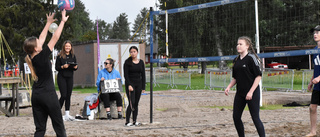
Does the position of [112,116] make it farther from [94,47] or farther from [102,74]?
[94,47]

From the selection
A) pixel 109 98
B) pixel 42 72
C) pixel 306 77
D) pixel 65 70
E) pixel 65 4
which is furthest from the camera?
pixel 306 77

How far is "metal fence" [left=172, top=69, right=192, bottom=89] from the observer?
23406mm

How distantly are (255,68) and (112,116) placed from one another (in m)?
5.32

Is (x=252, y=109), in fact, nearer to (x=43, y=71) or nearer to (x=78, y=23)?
(x=43, y=71)

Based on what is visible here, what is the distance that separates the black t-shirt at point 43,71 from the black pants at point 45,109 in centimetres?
6

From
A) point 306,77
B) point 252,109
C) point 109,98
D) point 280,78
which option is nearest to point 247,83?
point 252,109

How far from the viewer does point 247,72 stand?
17.9ft

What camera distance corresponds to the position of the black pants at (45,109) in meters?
4.70

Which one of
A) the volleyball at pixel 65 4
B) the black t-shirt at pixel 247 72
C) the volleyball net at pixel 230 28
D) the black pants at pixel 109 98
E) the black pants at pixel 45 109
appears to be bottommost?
the black pants at pixel 109 98

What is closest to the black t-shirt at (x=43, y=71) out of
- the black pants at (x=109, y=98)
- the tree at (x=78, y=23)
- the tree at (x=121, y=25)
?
the black pants at (x=109, y=98)

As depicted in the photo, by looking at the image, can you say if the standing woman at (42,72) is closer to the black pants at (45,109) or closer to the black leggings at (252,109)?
the black pants at (45,109)

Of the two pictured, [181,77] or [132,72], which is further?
[181,77]

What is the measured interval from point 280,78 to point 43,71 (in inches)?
618

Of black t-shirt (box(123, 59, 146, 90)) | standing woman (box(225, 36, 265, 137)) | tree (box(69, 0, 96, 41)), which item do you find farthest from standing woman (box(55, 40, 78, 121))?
tree (box(69, 0, 96, 41))
